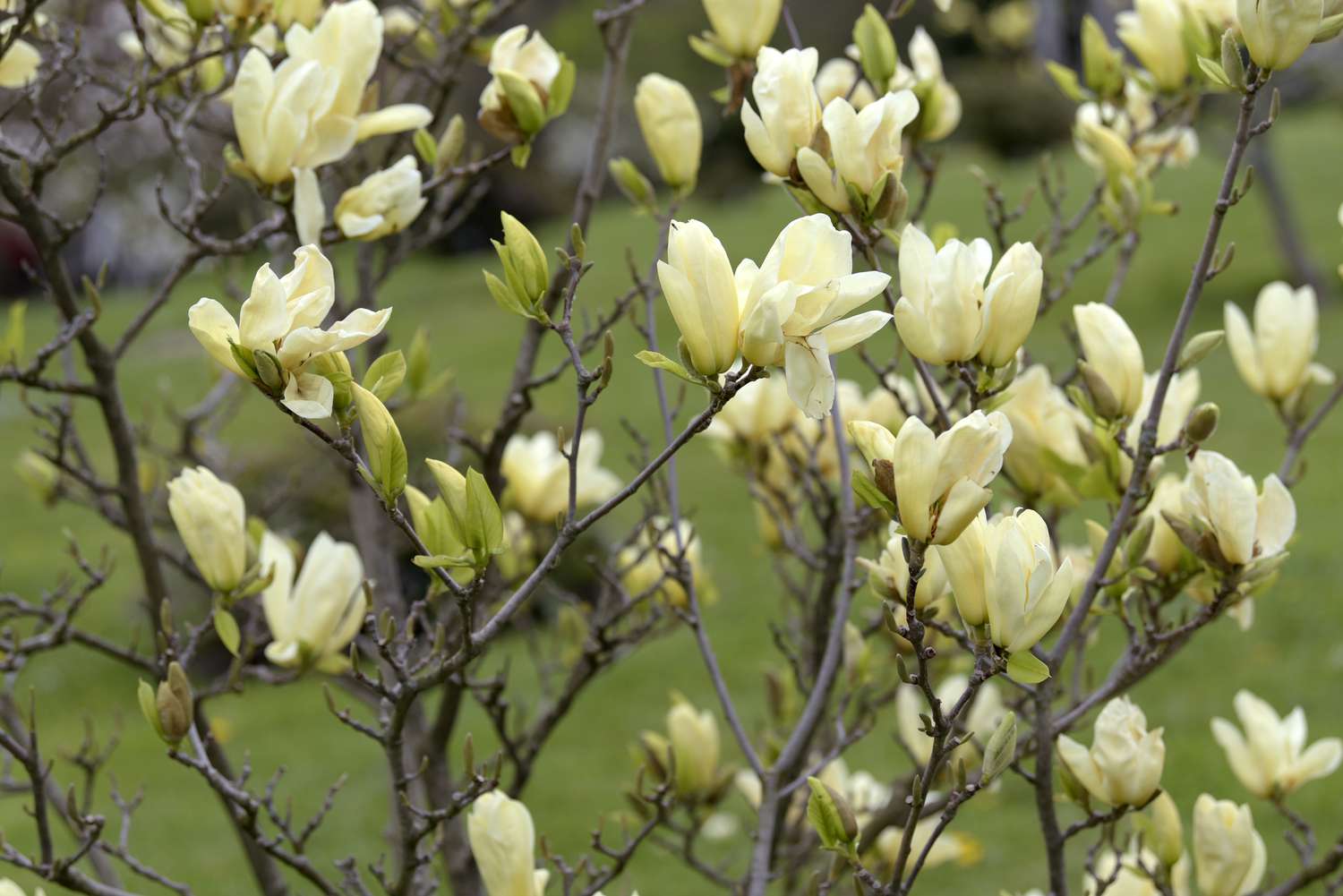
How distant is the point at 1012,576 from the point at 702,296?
26 centimetres

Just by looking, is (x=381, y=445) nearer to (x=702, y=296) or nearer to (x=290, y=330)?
(x=290, y=330)

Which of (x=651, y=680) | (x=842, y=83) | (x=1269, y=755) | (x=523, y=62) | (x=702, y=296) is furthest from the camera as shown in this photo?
(x=651, y=680)

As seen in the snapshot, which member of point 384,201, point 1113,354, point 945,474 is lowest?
point 945,474

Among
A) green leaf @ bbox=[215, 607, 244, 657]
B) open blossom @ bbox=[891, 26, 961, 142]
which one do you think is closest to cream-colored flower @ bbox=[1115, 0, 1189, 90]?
open blossom @ bbox=[891, 26, 961, 142]

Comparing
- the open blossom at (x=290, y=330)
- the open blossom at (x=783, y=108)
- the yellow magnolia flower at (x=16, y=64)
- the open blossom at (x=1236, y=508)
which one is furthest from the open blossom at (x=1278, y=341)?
the yellow magnolia flower at (x=16, y=64)

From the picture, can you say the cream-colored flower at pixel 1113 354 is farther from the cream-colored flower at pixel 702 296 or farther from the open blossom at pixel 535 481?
the open blossom at pixel 535 481

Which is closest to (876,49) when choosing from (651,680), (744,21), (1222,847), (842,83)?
(744,21)

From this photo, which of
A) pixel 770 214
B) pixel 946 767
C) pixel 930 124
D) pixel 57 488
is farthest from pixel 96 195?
pixel 770 214

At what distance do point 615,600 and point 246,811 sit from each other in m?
0.94

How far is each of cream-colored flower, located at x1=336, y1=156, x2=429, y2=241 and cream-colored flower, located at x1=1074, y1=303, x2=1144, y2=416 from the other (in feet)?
2.02

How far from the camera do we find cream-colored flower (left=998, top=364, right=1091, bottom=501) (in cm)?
135

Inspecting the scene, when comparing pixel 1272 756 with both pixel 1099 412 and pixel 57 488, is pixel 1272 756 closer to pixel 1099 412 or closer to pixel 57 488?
pixel 1099 412

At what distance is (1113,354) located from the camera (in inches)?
48.4

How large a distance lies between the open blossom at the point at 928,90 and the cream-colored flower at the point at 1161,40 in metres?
0.21
